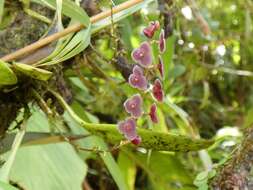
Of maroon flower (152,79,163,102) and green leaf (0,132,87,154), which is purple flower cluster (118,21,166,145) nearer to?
maroon flower (152,79,163,102)

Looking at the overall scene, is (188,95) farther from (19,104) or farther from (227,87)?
(19,104)

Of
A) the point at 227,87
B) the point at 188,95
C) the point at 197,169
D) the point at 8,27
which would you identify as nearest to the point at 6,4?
the point at 8,27

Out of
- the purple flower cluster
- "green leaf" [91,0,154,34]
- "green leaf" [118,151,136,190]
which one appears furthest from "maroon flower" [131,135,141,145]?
"green leaf" [118,151,136,190]

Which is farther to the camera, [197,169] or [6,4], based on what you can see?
[197,169]

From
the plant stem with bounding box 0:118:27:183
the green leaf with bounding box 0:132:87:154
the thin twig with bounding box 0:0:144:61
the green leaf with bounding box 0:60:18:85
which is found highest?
the thin twig with bounding box 0:0:144:61

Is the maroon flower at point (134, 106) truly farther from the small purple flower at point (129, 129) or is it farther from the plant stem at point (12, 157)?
the plant stem at point (12, 157)
